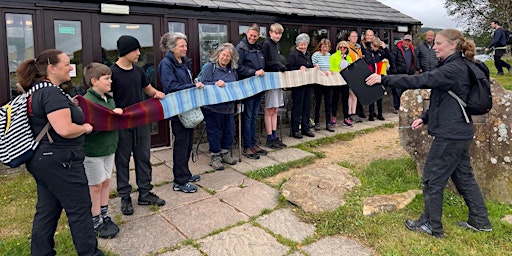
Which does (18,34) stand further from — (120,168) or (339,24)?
(339,24)

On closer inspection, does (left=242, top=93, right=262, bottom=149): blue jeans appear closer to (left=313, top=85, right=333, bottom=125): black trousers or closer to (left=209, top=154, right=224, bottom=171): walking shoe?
(left=209, top=154, right=224, bottom=171): walking shoe

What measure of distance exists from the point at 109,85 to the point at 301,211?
8.00ft

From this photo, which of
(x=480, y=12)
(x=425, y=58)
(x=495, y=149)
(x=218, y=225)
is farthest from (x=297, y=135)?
(x=480, y=12)

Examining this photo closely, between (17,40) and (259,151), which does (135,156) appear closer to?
(259,151)

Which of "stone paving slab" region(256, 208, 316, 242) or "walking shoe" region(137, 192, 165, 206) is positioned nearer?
"stone paving slab" region(256, 208, 316, 242)

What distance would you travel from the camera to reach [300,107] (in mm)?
7582

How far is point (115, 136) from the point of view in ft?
12.5

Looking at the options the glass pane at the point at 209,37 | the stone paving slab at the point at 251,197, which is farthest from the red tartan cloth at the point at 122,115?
the glass pane at the point at 209,37

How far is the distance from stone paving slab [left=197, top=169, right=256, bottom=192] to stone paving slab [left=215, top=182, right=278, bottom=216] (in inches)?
5.3

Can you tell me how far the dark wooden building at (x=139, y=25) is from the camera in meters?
5.53

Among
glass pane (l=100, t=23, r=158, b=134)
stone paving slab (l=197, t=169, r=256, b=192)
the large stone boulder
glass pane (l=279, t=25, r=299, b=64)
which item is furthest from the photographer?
glass pane (l=279, t=25, r=299, b=64)

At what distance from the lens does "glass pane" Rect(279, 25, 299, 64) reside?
8730 millimetres

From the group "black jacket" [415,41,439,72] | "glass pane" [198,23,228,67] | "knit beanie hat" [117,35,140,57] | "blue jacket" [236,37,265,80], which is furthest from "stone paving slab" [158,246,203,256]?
"black jacket" [415,41,439,72]

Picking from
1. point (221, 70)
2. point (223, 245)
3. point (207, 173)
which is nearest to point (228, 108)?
point (221, 70)
